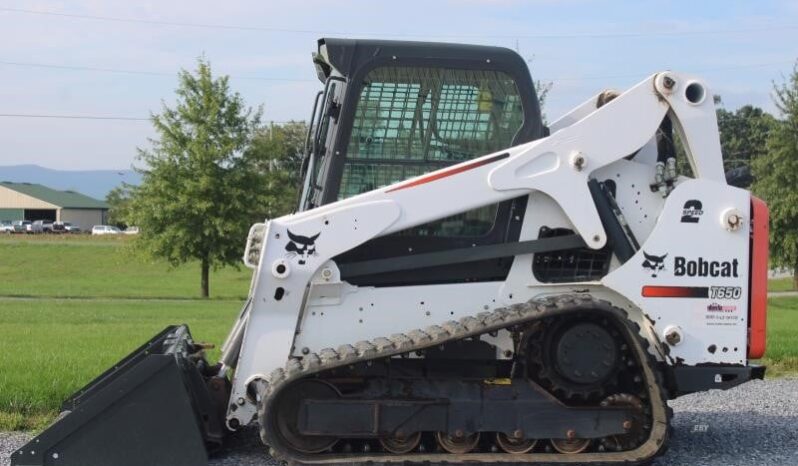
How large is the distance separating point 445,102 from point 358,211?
1083 millimetres

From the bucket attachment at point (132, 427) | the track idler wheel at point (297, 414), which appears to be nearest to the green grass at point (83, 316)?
the bucket attachment at point (132, 427)

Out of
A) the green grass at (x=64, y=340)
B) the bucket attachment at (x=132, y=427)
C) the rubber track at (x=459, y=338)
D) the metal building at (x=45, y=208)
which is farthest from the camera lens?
the metal building at (x=45, y=208)

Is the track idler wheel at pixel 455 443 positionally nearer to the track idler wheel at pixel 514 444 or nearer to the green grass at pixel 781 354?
the track idler wheel at pixel 514 444

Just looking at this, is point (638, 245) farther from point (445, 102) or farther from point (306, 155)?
point (306, 155)

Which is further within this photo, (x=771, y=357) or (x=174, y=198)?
→ (x=174, y=198)

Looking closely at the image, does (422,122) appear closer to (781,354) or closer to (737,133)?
(781,354)

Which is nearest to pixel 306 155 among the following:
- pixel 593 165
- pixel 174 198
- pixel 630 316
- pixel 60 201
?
pixel 593 165

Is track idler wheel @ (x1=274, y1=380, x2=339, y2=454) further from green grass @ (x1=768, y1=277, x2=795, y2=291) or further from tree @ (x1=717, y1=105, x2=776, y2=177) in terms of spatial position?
tree @ (x1=717, y1=105, x2=776, y2=177)

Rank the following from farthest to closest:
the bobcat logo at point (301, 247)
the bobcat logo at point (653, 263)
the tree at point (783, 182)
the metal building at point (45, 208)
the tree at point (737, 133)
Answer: the metal building at point (45, 208), the tree at point (737, 133), the tree at point (783, 182), the bobcat logo at point (653, 263), the bobcat logo at point (301, 247)

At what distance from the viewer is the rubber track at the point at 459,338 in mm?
6008

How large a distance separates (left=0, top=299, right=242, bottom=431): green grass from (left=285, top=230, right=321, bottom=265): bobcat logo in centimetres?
306

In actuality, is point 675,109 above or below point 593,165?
above

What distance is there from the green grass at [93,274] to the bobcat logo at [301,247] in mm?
30786

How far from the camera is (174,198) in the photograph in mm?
36469
